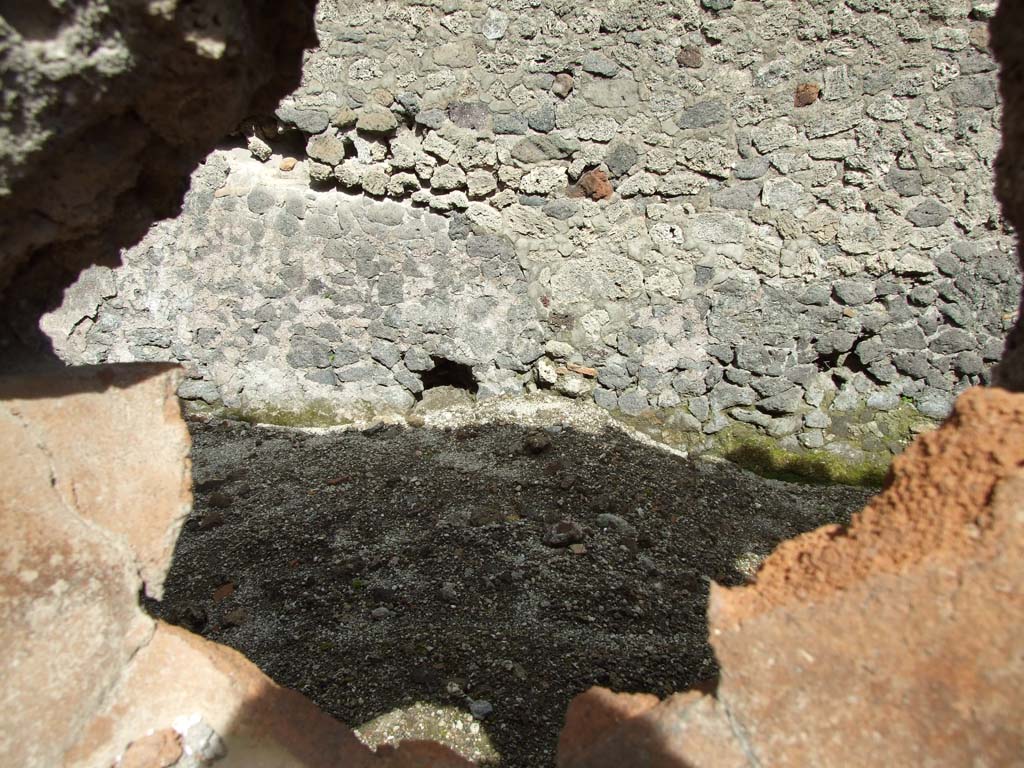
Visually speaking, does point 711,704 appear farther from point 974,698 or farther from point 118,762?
point 118,762

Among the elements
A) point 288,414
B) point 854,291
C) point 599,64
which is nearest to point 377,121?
point 599,64

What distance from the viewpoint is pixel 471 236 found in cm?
380

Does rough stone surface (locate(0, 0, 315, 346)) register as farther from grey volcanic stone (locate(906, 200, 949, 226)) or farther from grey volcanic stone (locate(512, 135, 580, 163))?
grey volcanic stone (locate(906, 200, 949, 226))

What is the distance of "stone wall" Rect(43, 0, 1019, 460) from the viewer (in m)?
3.30

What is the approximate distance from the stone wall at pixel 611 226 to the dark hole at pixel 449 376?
0.13m

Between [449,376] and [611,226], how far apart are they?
4.92 feet

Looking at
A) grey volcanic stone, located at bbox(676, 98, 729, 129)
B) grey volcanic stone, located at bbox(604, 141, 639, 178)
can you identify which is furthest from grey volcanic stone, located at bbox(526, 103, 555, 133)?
grey volcanic stone, located at bbox(676, 98, 729, 129)

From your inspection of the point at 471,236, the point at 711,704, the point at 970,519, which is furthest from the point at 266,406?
the point at 970,519

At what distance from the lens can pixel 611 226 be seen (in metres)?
3.70

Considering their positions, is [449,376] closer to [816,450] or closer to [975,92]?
[816,450]

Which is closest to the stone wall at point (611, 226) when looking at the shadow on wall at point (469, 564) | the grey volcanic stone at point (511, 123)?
the grey volcanic stone at point (511, 123)

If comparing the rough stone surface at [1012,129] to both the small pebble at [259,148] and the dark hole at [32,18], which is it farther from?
the small pebble at [259,148]

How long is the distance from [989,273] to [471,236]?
9.53 feet

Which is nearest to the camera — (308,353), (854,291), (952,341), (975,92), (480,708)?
(480,708)
